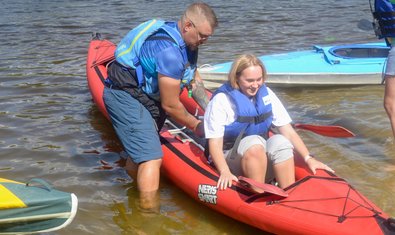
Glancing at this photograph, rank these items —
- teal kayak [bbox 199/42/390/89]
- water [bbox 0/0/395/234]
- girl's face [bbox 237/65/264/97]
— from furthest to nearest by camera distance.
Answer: teal kayak [bbox 199/42/390/89] → water [bbox 0/0/395/234] → girl's face [bbox 237/65/264/97]

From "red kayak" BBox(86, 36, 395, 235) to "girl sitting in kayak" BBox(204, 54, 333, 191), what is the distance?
0.32 feet

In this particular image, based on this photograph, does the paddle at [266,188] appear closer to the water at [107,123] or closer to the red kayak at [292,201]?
the red kayak at [292,201]

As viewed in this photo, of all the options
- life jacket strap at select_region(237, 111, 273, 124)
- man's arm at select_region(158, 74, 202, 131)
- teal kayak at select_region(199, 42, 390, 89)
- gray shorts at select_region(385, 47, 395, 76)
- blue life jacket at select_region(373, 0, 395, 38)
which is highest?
blue life jacket at select_region(373, 0, 395, 38)

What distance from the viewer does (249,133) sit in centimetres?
353

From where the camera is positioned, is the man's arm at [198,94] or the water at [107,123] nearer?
the water at [107,123]

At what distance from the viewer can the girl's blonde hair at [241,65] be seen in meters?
3.41

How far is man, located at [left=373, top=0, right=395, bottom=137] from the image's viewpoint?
146 inches

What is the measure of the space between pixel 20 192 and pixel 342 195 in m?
1.74

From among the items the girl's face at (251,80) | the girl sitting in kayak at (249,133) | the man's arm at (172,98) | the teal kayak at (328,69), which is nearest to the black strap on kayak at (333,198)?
the girl sitting in kayak at (249,133)

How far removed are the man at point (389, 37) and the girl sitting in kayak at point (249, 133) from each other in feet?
2.47

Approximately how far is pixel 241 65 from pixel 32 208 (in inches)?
59.2

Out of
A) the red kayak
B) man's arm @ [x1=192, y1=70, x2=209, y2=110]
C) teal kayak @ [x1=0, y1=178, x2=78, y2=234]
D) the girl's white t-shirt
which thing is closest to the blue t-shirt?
the girl's white t-shirt

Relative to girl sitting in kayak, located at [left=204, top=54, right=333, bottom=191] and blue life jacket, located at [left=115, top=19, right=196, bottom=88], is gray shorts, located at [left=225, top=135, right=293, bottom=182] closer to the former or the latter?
girl sitting in kayak, located at [left=204, top=54, right=333, bottom=191]

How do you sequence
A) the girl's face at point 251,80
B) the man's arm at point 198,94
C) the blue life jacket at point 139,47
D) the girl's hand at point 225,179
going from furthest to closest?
the man's arm at point 198,94, the blue life jacket at point 139,47, the girl's face at point 251,80, the girl's hand at point 225,179
